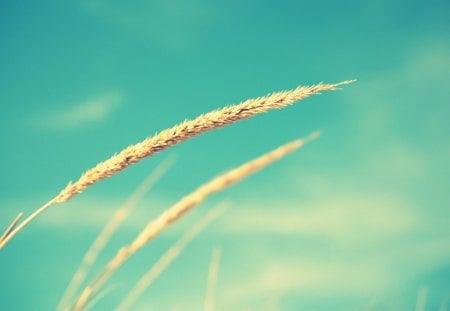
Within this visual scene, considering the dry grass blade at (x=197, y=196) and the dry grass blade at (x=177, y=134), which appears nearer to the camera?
the dry grass blade at (x=197, y=196)

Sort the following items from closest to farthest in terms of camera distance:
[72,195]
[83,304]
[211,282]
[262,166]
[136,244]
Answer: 1. [262,166]
2. [136,244]
3. [83,304]
4. [211,282]
5. [72,195]

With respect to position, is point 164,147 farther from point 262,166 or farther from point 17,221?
point 262,166

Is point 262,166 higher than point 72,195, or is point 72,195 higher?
point 72,195

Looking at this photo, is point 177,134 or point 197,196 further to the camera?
point 177,134

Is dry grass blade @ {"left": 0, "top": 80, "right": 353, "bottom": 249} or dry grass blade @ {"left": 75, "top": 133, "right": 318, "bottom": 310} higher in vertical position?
dry grass blade @ {"left": 0, "top": 80, "right": 353, "bottom": 249}

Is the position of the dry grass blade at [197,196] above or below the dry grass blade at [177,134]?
below

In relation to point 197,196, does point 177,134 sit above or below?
above

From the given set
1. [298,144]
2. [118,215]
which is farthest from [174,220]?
[118,215]

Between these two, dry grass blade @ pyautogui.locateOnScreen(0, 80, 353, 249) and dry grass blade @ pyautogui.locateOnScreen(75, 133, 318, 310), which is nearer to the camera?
dry grass blade @ pyautogui.locateOnScreen(75, 133, 318, 310)
